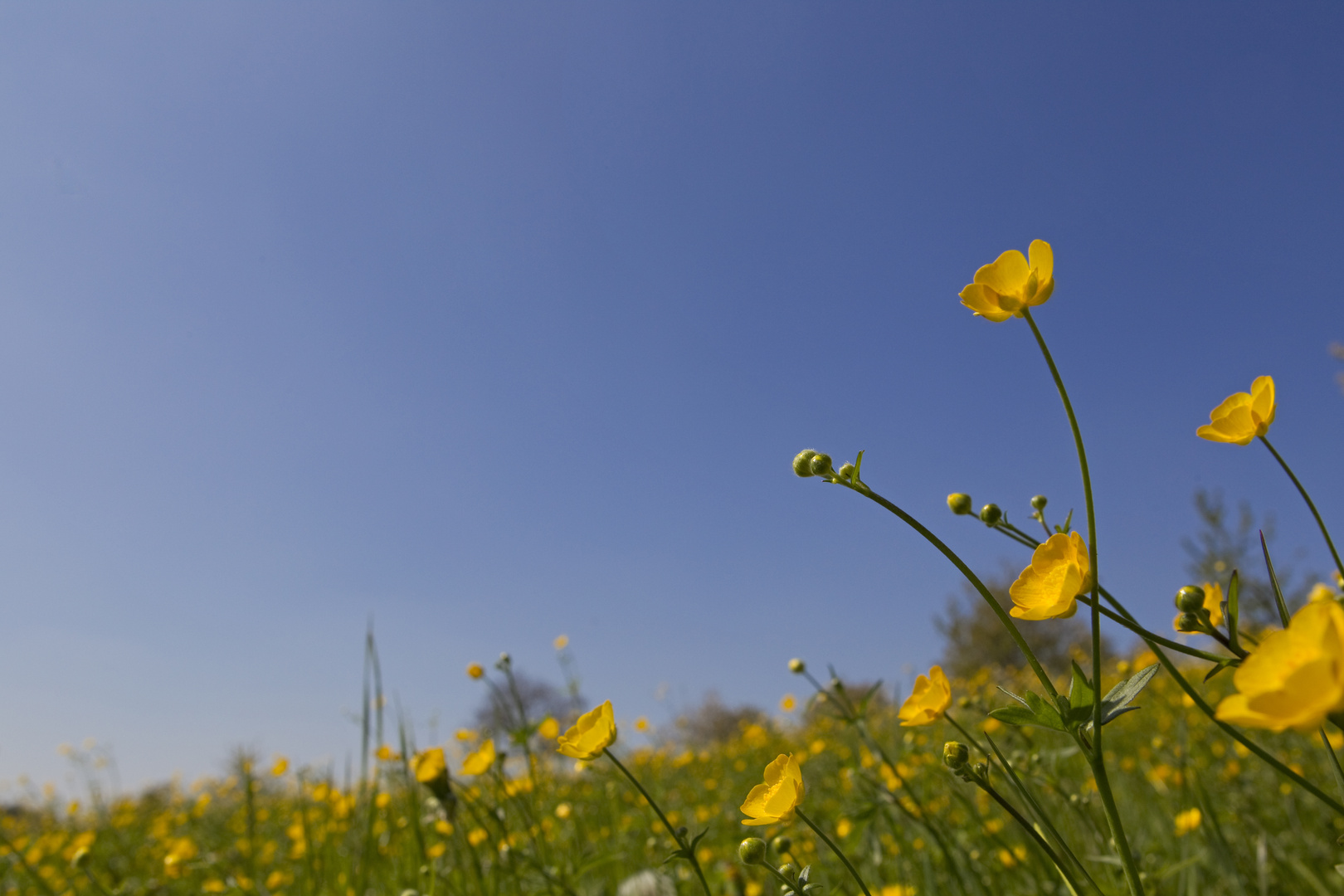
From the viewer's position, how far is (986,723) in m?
3.39

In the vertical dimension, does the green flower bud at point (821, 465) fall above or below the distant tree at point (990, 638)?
below

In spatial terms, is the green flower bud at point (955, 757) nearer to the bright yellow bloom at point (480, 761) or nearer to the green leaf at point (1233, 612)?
the green leaf at point (1233, 612)

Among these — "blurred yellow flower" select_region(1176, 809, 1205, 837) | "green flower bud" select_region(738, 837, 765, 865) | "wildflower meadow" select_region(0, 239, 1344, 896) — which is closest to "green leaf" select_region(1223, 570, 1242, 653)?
"wildflower meadow" select_region(0, 239, 1344, 896)

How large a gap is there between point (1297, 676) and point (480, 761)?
1778 millimetres

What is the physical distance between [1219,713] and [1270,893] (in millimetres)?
2017

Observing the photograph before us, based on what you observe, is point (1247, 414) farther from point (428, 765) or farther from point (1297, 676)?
point (428, 765)

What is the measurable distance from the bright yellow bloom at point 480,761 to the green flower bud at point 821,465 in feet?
4.39

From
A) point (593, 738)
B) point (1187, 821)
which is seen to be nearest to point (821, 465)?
point (593, 738)

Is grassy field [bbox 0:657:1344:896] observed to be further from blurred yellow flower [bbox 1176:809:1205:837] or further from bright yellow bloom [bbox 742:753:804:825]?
bright yellow bloom [bbox 742:753:804:825]

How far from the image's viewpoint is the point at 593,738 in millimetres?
1166

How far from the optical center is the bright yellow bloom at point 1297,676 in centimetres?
53

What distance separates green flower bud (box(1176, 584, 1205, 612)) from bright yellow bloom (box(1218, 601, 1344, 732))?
0.84 ft

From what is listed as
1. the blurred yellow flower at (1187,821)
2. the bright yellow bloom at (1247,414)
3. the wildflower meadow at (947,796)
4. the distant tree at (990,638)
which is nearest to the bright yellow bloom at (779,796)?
the wildflower meadow at (947,796)

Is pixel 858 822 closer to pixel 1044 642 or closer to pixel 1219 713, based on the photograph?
pixel 1219 713
